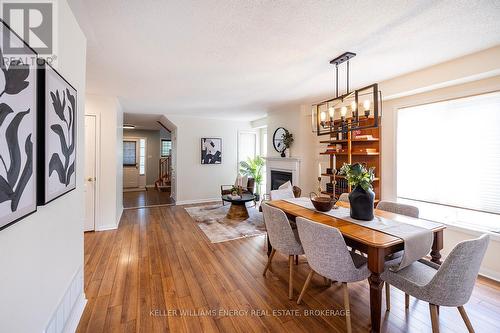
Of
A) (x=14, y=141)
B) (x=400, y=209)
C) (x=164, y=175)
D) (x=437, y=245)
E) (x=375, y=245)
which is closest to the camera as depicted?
(x=14, y=141)

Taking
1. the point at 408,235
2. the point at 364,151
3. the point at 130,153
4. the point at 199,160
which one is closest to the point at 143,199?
the point at 199,160

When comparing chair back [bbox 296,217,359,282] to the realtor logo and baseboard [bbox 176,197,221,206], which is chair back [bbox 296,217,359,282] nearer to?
the realtor logo

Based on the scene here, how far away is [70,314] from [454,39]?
3.96m

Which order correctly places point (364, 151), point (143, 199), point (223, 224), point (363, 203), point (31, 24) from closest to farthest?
point (31, 24) < point (363, 203) < point (364, 151) < point (223, 224) < point (143, 199)

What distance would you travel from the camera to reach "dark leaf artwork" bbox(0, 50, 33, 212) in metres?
0.83

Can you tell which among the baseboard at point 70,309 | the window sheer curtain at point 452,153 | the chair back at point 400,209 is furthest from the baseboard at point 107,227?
the window sheer curtain at point 452,153

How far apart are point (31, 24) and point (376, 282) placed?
103 inches

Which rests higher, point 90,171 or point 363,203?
point 90,171

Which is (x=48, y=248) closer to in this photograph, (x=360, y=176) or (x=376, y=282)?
(x=376, y=282)

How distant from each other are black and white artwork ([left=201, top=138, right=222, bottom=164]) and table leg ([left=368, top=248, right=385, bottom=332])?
5.21m

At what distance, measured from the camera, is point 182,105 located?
4.81 meters

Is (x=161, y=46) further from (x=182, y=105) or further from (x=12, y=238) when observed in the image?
(x=182, y=105)

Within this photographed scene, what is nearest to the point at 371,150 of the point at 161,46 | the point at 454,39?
the point at 454,39

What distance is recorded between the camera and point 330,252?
1.66m
